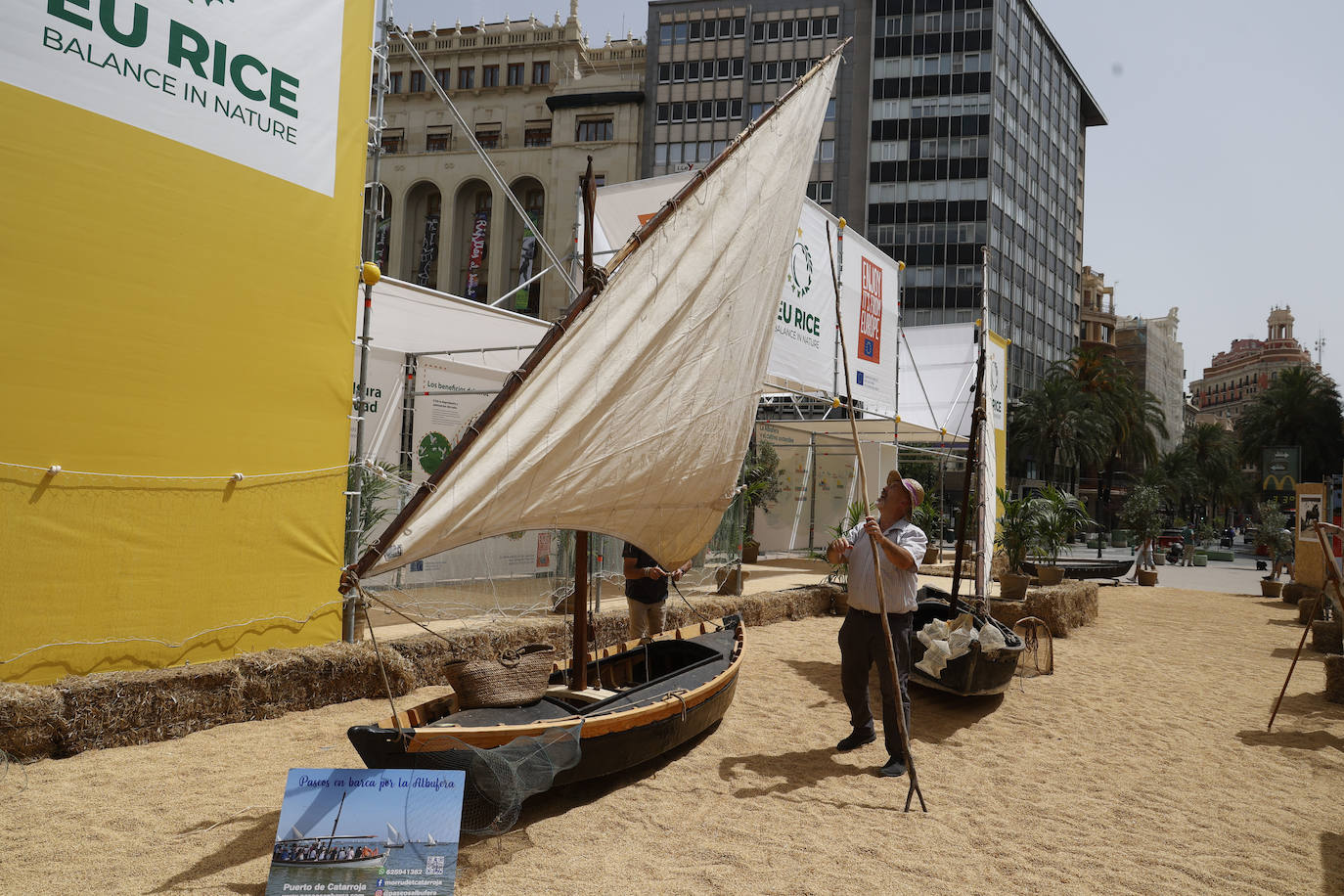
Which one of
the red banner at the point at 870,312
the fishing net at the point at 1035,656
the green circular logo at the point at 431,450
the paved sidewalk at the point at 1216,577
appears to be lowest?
the paved sidewalk at the point at 1216,577

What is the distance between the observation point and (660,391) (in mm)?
5562

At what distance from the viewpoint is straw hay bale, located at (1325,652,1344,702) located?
8320 mm

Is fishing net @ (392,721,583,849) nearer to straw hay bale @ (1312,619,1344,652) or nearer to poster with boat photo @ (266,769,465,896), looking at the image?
poster with boat photo @ (266,769,465,896)

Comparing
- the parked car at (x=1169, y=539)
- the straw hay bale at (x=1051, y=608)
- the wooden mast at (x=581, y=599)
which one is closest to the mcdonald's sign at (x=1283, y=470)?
the parked car at (x=1169, y=539)

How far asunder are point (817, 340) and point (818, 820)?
10.2m

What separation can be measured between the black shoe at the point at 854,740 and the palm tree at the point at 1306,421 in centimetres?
5474

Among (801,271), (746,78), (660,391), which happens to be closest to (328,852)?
(660,391)

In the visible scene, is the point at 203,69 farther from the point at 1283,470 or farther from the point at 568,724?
the point at 1283,470

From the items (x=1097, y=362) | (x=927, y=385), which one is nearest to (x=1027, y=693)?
(x=927, y=385)

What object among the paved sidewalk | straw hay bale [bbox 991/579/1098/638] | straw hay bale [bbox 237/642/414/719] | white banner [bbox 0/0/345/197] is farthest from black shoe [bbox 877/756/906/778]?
the paved sidewalk

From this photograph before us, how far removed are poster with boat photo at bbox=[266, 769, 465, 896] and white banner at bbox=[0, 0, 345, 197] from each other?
4.82 meters

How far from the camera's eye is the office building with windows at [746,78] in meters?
53.2

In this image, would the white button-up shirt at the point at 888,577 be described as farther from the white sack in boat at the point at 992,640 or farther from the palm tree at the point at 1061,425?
the palm tree at the point at 1061,425

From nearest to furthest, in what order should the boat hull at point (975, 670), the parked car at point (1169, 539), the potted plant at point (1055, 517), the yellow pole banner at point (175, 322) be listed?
the yellow pole banner at point (175, 322) → the boat hull at point (975, 670) → the potted plant at point (1055, 517) → the parked car at point (1169, 539)
